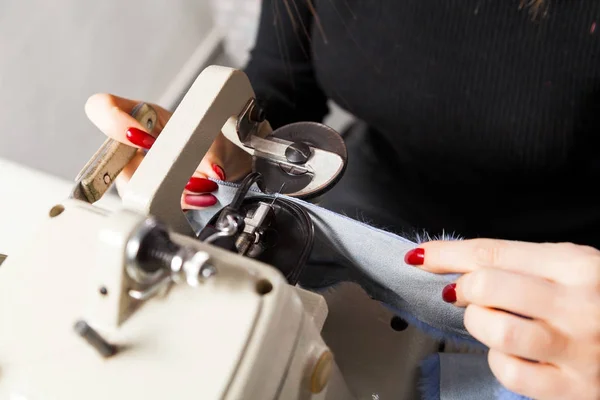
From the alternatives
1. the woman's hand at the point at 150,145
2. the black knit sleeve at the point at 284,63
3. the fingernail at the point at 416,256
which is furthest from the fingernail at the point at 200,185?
the black knit sleeve at the point at 284,63

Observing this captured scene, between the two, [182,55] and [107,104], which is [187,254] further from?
[182,55]

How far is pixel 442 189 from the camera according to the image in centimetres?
74

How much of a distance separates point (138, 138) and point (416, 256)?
24 cm

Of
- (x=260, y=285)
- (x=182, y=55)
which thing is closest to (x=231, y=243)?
(x=260, y=285)

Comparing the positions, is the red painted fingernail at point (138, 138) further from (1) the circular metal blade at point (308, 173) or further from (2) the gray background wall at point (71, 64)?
(2) the gray background wall at point (71, 64)

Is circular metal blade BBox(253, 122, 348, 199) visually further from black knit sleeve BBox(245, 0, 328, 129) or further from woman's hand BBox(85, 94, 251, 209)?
black knit sleeve BBox(245, 0, 328, 129)

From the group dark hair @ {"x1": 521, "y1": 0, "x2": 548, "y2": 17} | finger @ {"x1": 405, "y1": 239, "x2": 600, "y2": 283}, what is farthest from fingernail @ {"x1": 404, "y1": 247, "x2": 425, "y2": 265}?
dark hair @ {"x1": 521, "y1": 0, "x2": 548, "y2": 17}

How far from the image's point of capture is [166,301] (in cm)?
28

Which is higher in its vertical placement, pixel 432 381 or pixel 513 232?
pixel 432 381

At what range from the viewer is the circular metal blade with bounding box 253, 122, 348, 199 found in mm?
431

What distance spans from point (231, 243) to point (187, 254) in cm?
8

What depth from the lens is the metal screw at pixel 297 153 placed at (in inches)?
17.2

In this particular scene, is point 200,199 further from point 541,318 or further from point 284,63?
point 284,63

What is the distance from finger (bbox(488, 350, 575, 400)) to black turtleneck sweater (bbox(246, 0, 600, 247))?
0.36m
